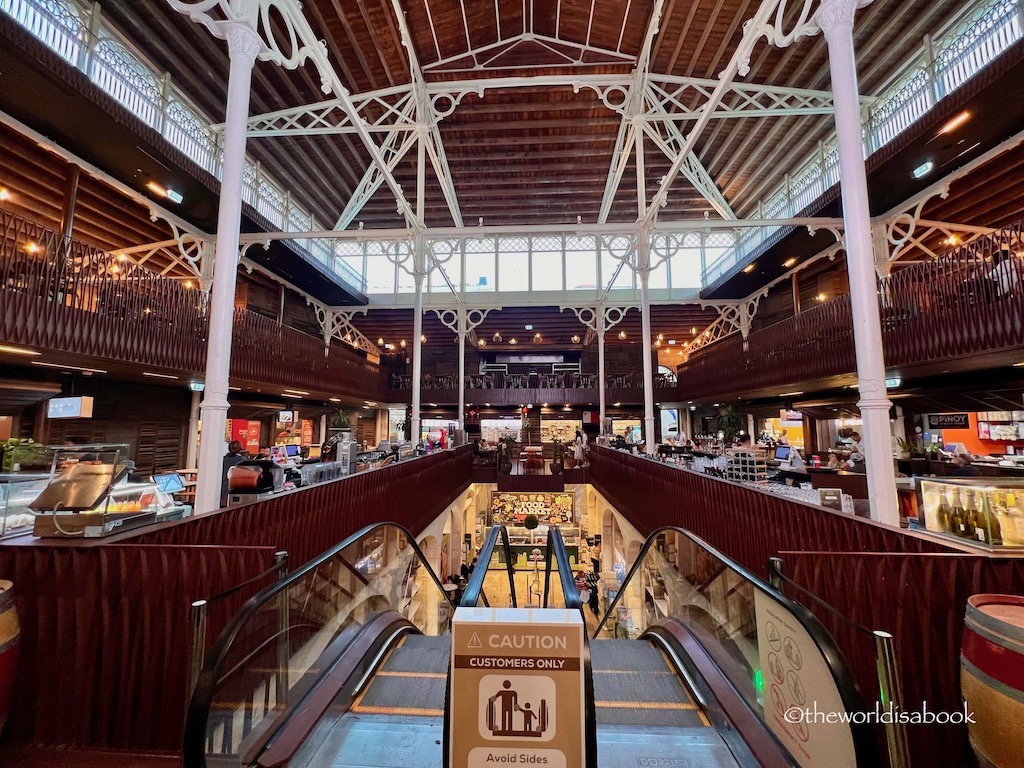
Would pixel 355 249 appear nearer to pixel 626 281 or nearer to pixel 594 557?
pixel 626 281

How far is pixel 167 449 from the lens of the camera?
10312 mm

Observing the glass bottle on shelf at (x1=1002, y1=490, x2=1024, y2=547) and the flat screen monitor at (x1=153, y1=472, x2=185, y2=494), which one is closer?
the glass bottle on shelf at (x1=1002, y1=490, x2=1024, y2=547)

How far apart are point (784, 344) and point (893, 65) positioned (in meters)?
5.66

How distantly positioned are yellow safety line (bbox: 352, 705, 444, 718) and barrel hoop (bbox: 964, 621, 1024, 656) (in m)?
2.49

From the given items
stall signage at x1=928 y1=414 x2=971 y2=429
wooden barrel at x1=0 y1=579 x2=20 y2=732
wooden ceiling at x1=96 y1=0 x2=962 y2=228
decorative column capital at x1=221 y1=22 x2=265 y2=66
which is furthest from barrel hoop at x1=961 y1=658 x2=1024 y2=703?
stall signage at x1=928 y1=414 x2=971 y2=429

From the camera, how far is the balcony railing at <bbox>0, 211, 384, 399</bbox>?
547cm

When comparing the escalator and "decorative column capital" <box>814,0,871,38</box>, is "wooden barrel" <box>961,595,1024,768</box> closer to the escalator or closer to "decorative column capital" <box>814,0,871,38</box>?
the escalator

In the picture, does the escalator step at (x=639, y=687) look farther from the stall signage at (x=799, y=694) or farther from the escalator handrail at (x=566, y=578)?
the escalator handrail at (x=566, y=578)

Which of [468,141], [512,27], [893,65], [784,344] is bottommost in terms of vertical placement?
[784,344]

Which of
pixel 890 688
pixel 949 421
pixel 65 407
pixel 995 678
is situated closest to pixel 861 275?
pixel 995 678

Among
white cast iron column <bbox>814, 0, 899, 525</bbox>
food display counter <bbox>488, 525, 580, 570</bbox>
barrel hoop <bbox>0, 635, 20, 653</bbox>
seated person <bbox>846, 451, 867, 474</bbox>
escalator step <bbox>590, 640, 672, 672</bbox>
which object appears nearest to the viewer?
barrel hoop <bbox>0, 635, 20, 653</bbox>

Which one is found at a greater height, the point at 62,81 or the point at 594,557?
the point at 62,81

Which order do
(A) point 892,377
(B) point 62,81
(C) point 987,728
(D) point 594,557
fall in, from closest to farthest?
(C) point 987,728 < (B) point 62,81 < (A) point 892,377 < (D) point 594,557

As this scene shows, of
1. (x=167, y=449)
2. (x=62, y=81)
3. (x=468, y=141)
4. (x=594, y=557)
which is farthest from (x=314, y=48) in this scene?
(x=594, y=557)
